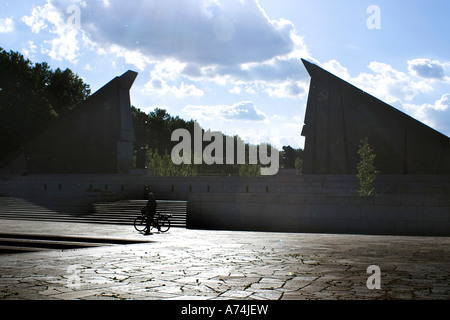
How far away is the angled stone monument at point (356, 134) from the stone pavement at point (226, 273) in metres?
18.9

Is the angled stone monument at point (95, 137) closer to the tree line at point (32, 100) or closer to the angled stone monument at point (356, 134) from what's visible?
the tree line at point (32, 100)

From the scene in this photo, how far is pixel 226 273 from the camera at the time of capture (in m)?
6.55

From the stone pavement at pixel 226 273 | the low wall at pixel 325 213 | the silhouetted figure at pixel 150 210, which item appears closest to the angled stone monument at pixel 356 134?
the low wall at pixel 325 213

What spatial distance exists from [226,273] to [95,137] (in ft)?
99.4

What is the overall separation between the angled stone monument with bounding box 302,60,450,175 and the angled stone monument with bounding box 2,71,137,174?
13.7 meters

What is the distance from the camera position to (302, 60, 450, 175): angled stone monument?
2752 centimetres

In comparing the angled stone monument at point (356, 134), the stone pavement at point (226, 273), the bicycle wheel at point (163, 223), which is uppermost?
the angled stone monument at point (356, 134)

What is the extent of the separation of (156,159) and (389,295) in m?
42.4

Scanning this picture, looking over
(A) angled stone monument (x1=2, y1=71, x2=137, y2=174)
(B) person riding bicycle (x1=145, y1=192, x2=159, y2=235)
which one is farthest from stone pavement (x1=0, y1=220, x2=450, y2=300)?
(A) angled stone monument (x1=2, y1=71, x2=137, y2=174)

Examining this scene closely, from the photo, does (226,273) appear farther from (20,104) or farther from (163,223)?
(20,104)

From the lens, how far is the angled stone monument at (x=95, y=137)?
114 feet

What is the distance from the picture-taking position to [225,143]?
88.6m
